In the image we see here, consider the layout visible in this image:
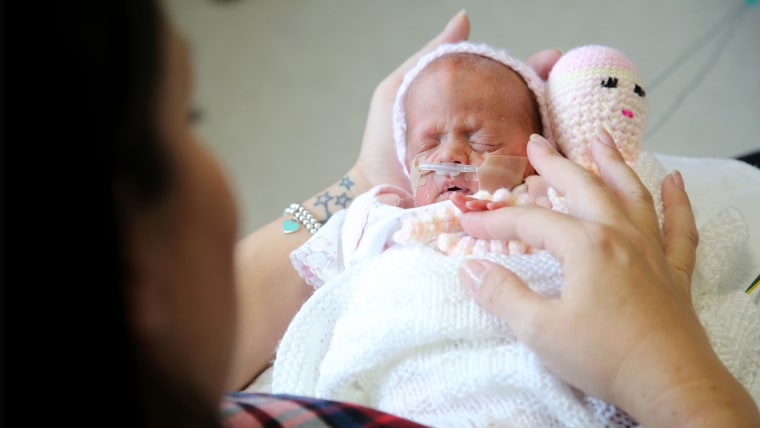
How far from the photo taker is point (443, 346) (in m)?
0.72

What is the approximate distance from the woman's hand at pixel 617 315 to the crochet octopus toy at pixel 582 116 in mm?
181

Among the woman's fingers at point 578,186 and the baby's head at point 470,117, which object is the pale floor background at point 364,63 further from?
the woman's fingers at point 578,186

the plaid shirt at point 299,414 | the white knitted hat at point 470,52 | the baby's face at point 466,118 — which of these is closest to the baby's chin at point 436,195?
the baby's face at point 466,118

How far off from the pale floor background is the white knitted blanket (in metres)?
1.11

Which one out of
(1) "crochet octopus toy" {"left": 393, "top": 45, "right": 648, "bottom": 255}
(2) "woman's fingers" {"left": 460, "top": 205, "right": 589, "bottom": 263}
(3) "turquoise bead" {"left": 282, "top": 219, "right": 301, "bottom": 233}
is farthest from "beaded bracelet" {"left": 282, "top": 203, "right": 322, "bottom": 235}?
(2) "woman's fingers" {"left": 460, "top": 205, "right": 589, "bottom": 263}

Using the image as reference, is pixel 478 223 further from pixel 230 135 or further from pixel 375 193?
pixel 230 135

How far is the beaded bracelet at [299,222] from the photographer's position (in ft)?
3.67

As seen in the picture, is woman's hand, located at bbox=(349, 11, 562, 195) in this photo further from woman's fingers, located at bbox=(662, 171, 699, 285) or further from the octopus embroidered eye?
woman's fingers, located at bbox=(662, 171, 699, 285)

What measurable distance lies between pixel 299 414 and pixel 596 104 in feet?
2.13

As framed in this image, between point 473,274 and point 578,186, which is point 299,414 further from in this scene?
point 578,186

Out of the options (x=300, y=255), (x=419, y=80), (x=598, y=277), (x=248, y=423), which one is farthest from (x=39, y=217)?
(x=419, y=80)

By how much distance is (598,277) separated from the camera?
1.84ft

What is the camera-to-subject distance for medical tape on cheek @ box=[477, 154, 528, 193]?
0.93 meters

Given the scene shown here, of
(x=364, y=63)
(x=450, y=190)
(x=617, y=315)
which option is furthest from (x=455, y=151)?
(x=364, y=63)
